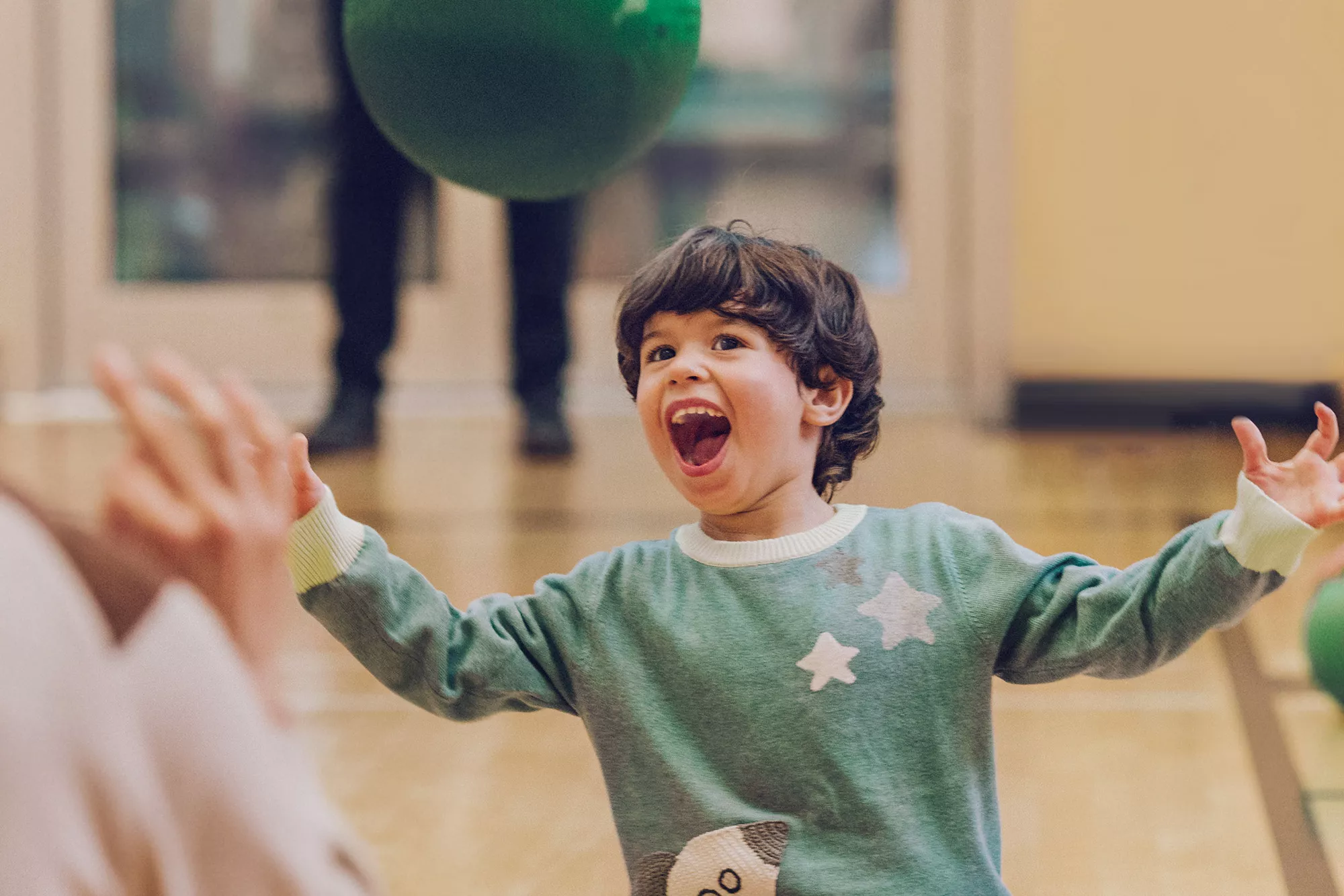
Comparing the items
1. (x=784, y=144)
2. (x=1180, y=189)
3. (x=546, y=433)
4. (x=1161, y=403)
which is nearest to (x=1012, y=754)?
(x=546, y=433)

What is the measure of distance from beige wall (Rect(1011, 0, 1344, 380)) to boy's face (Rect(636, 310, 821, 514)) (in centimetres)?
305

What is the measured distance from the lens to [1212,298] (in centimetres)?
376

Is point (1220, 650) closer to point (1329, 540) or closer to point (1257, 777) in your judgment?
point (1257, 777)

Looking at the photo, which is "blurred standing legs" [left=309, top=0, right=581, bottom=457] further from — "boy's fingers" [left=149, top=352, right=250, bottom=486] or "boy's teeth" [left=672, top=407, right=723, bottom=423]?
"boy's fingers" [left=149, top=352, right=250, bottom=486]

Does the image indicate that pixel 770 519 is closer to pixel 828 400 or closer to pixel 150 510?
pixel 828 400

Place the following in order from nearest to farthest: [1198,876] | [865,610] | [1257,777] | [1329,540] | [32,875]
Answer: [32,875] → [865,610] → [1198,876] → [1257,777] → [1329,540]

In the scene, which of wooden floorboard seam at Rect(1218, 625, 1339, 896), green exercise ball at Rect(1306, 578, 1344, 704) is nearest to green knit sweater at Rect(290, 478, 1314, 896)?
wooden floorboard seam at Rect(1218, 625, 1339, 896)

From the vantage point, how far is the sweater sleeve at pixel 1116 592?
0.79 meters

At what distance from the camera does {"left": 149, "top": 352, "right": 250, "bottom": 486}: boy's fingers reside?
1.58 feet

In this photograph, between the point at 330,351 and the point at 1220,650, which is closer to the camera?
the point at 1220,650

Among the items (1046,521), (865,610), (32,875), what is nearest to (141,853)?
(32,875)

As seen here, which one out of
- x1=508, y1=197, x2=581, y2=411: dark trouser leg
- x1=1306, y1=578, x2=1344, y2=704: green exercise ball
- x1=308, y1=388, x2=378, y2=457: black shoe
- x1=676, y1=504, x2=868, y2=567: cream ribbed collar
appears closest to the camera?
x1=676, y1=504, x2=868, y2=567: cream ribbed collar

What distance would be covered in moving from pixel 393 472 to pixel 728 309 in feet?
A: 7.29

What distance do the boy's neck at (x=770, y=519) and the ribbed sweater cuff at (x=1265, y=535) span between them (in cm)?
22
